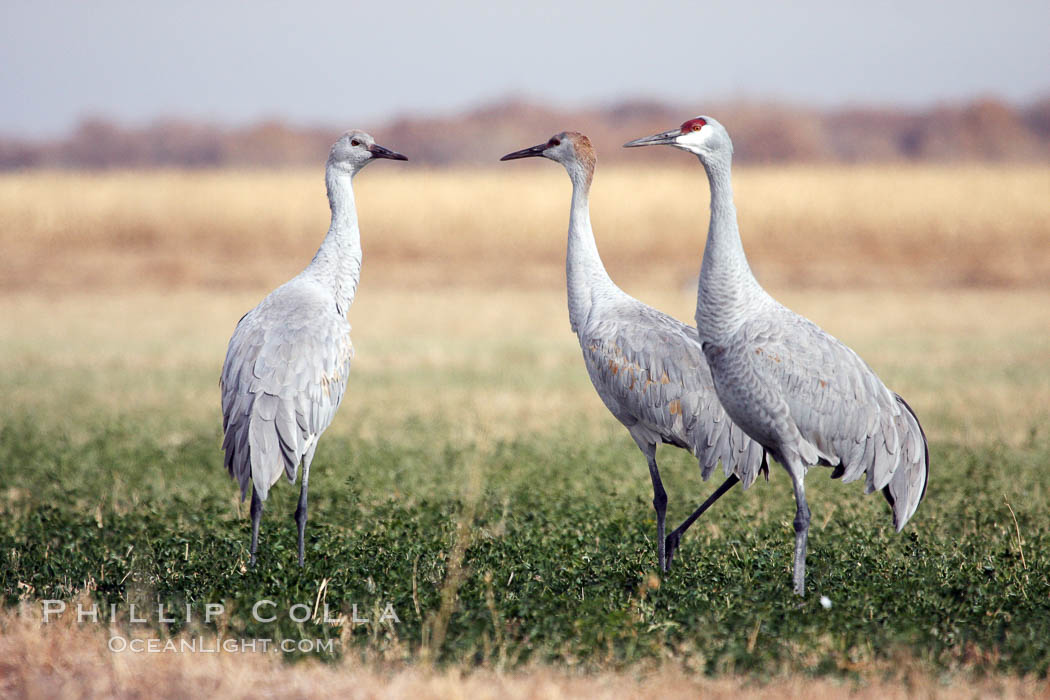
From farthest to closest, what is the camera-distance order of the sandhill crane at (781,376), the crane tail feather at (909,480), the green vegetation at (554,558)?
the crane tail feather at (909,480), the sandhill crane at (781,376), the green vegetation at (554,558)

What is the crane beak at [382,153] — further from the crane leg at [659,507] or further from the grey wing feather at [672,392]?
the crane leg at [659,507]

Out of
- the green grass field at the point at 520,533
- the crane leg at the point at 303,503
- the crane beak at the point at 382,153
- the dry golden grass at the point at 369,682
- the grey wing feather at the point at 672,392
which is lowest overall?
the green grass field at the point at 520,533

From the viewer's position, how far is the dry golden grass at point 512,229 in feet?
67.4

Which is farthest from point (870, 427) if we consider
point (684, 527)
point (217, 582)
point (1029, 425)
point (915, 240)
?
point (915, 240)

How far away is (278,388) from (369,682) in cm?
191

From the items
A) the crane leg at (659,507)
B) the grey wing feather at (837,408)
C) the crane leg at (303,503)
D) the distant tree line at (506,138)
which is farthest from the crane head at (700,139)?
the distant tree line at (506,138)

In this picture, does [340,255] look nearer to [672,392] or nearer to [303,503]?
[303,503]

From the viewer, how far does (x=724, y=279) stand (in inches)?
187

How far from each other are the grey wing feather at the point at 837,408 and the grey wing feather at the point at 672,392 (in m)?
0.52

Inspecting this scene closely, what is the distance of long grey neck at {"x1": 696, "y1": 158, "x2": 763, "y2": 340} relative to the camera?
4.74 m

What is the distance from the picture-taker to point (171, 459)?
7660 mm

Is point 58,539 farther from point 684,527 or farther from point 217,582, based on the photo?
point 684,527

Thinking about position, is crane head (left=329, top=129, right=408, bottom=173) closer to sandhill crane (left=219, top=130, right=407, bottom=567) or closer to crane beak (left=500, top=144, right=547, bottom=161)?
crane beak (left=500, top=144, right=547, bottom=161)

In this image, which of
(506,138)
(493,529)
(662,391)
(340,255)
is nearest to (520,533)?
(493,529)
